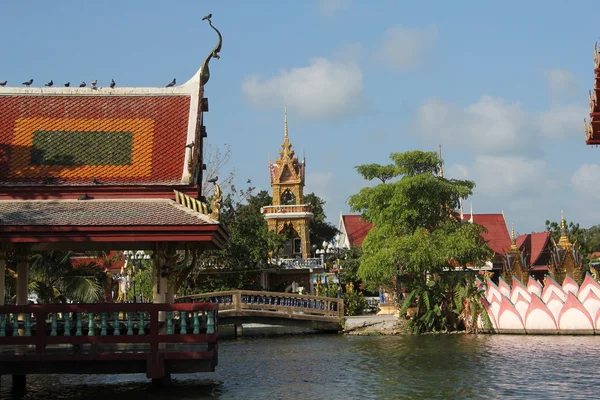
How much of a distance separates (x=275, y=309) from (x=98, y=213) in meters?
20.1

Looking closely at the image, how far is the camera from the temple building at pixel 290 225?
53250 millimetres

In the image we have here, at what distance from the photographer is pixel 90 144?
59.4ft

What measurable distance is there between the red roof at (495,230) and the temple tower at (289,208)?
38.0 ft

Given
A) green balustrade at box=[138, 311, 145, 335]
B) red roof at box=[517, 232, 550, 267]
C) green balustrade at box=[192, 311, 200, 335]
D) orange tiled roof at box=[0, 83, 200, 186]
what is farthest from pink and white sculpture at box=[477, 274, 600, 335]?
red roof at box=[517, 232, 550, 267]

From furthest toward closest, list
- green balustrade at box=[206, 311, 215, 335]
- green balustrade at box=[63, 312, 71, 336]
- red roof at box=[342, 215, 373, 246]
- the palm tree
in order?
1. red roof at box=[342, 215, 373, 246]
2. the palm tree
3. green balustrade at box=[206, 311, 215, 335]
4. green balustrade at box=[63, 312, 71, 336]

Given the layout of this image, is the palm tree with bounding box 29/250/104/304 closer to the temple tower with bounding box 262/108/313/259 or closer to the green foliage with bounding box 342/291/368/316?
the green foliage with bounding box 342/291/368/316

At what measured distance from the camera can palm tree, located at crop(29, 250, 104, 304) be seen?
22781 millimetres

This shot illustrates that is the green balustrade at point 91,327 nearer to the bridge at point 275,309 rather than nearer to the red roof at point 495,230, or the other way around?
the bridge at point 275,309

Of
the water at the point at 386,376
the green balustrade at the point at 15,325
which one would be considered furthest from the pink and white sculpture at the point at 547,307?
the green balustrade at the point at 15,325

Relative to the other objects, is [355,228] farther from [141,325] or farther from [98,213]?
[141,325]

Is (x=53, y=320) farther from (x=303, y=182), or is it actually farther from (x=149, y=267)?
(x=303, y=182)

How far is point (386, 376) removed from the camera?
736 inches

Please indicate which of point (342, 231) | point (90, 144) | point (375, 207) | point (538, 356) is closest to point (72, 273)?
point (90, 144)

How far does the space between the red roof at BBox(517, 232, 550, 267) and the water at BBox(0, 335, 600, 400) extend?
99.9 ft
